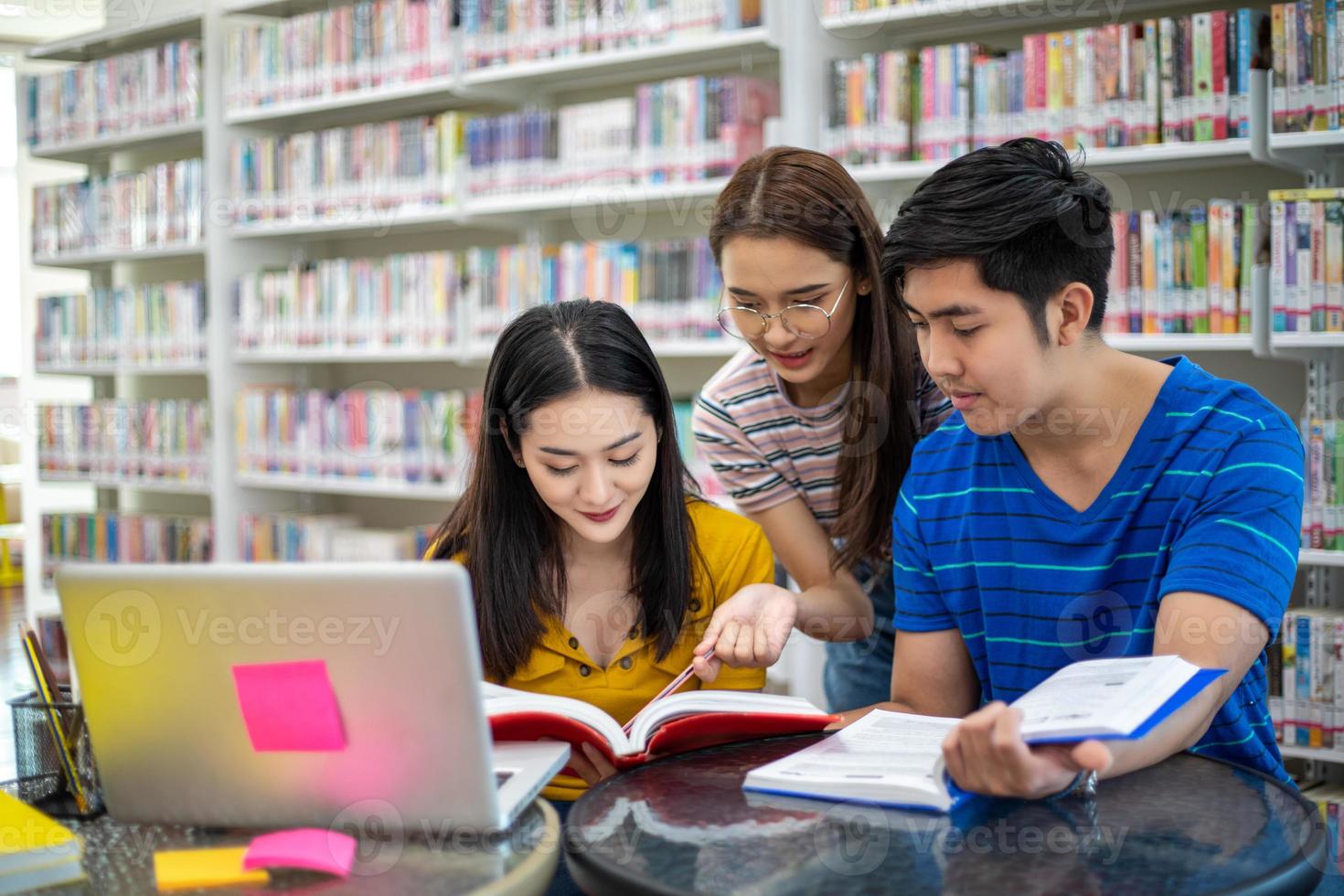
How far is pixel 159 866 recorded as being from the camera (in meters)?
0.88

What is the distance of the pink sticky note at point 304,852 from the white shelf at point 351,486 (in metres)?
2.43

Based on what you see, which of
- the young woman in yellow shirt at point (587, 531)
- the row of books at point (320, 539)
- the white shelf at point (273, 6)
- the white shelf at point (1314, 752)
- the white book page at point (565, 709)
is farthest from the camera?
the white shelf at point (273, 6)

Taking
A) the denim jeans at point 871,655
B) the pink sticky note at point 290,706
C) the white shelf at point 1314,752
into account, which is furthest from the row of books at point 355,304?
the pink sticky note at point 290,706

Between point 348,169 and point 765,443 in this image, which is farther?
point 348,169

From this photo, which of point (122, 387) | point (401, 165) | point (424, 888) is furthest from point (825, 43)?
point (122, 387)

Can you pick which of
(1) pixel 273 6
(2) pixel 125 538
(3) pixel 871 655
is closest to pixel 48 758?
(3) pixel 871 655

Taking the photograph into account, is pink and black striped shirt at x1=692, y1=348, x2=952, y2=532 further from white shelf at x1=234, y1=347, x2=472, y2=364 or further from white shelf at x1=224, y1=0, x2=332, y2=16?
white shelf at x1=224, y1=0, x2=332, y2=16

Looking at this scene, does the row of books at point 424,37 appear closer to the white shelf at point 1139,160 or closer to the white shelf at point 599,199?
the white shelf at point 599,199

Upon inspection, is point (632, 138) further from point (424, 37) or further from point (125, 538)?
point (125, 538)

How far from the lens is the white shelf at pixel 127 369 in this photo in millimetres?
4145

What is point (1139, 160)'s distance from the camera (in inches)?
96.9

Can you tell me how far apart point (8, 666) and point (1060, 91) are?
409 cm

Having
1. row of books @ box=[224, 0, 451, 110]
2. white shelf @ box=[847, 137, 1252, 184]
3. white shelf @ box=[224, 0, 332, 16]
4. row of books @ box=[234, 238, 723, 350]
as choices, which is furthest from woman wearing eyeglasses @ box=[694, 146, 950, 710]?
white shelf @ box=[224, 0, 332, 16]

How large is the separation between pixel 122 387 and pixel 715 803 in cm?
439
